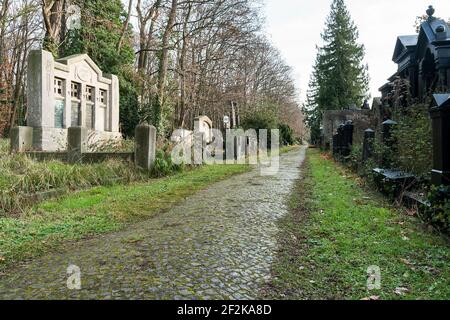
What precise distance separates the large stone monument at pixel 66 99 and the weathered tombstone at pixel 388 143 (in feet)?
30.2

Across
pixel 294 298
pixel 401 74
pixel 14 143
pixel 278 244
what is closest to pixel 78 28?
pixel 14 143

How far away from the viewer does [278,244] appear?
4.17 m

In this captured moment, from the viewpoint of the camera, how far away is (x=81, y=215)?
549 cm

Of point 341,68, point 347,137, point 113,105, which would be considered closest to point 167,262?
point 347,137

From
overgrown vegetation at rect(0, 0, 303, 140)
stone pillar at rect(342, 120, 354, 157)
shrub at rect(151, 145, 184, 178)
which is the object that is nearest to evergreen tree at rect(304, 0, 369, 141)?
overgrown vegetation at rect(0, 0, 303, 140)

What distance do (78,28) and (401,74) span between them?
51.2ft

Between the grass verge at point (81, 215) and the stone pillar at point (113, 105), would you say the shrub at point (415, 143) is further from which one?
the stone pillar at point (113, 105)

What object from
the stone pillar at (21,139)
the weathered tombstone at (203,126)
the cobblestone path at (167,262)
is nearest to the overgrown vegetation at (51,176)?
the cobblestone path at (167,262)

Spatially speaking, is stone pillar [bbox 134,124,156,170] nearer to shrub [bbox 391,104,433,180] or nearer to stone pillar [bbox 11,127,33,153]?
stone pillar [bbox 11,127,33,153]

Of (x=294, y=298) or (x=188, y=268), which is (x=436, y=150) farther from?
(x=188, y=268)

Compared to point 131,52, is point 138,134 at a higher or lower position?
lower

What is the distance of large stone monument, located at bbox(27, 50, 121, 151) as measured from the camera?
41.0ft

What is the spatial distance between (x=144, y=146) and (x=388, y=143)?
663 cm

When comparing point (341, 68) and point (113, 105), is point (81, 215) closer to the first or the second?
point (113, 105)
